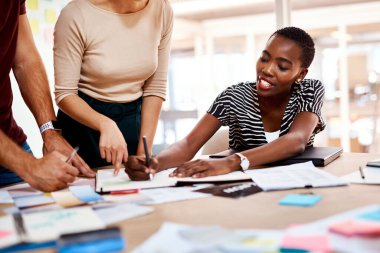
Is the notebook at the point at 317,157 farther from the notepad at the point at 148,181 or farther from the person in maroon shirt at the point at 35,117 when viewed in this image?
the person in maroon shirt at the point at 35,117

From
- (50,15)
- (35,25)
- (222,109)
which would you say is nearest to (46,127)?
(222,109)

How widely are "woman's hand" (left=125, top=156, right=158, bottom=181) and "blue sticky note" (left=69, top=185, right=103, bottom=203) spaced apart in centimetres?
14

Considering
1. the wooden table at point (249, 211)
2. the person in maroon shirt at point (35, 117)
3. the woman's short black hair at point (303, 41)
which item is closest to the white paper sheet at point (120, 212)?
the wooden table at point (249, 211)

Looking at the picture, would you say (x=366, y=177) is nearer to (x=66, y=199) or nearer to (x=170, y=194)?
(x=170, y=194)

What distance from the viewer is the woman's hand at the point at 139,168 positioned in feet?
4.25

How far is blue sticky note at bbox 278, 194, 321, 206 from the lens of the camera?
3.20 ft

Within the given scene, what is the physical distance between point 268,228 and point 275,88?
1.05 m

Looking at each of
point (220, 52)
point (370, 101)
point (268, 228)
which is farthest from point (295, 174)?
point (370, 101)

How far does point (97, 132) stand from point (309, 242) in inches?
43.7

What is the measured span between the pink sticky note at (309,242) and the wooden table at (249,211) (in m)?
0.10

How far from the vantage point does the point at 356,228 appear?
757mm

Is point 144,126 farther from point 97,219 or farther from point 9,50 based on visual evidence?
point 97,219

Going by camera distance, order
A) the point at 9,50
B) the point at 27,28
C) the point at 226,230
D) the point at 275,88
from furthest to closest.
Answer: the point at 275,88, the point at 27,28, the point at 9,50, the point at 226,230

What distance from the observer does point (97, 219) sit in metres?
0.87
